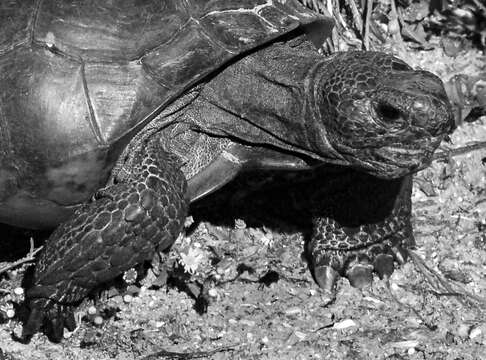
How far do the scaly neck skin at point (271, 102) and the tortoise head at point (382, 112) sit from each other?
0.25 ft

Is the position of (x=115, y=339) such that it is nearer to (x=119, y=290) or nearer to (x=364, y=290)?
(x=119, y=290)

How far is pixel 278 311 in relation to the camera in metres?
4.51

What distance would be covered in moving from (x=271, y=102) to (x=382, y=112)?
0.58 meters

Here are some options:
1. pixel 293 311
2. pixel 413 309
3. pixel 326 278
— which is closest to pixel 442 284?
pixel 413 309

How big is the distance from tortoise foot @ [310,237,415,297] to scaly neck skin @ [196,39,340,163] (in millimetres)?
742

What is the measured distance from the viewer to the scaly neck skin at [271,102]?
4.18 metres

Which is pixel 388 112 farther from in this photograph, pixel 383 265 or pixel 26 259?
pixel 26 259

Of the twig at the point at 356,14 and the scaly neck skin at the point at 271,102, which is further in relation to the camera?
the twig at the point at 356,14

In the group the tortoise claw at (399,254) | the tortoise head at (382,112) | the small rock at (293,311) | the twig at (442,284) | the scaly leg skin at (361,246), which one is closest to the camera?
the tortoise head at (382,112)

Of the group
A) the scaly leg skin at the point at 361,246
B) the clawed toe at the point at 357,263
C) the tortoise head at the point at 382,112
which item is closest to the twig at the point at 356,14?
the scaly leg skin at the point at 361,246

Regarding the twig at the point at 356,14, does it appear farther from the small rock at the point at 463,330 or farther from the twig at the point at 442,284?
the small rock at the point at 463,330

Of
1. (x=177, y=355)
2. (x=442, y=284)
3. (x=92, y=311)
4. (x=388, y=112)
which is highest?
(x=388, y=112)

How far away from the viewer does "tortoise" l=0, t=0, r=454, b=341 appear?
12.9ft

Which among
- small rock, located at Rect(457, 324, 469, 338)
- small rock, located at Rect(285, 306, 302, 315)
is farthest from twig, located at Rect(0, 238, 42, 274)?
small rock, located at Rect(457, 324, 469, 338)
